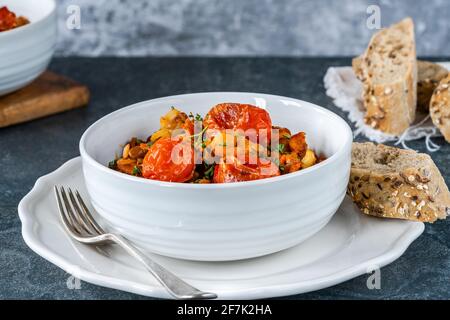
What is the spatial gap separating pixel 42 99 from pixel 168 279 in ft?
3.96

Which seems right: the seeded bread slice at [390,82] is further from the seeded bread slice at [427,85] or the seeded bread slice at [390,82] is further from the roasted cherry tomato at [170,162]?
the roasted cherry tomato at [170,162]

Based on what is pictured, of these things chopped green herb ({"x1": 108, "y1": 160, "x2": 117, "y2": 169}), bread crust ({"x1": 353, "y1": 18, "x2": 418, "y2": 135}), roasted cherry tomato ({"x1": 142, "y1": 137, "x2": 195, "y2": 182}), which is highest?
roasted cherry tomato ({"x1": 142, "y1": 137, "x2": 195, "y2": 182})

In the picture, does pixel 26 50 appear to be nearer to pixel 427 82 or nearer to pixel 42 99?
pixel 42 99

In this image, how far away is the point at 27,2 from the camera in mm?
2416

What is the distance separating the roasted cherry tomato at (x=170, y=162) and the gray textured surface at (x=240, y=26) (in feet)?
6.22

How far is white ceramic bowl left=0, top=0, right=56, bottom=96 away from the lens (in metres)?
2.11

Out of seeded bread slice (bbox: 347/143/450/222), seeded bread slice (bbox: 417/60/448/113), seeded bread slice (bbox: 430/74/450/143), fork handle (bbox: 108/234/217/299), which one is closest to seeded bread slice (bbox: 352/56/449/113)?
seeded bread slice (bbox: 417/60/448/113)

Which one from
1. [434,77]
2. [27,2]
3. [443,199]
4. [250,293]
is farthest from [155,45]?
[250,293]

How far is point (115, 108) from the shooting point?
7.82 ft

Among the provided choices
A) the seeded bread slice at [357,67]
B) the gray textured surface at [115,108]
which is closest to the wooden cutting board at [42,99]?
the gray textured surface at [115,108]

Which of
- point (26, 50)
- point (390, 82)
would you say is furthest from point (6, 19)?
point (390, 82)

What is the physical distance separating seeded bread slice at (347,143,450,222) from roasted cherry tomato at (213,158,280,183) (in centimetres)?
26

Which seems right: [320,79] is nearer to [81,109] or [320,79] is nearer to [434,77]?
[434,77]

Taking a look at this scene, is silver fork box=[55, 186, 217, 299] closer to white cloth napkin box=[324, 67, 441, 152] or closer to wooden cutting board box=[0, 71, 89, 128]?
wooden cutting board box=[0, 71, 89, 128]
